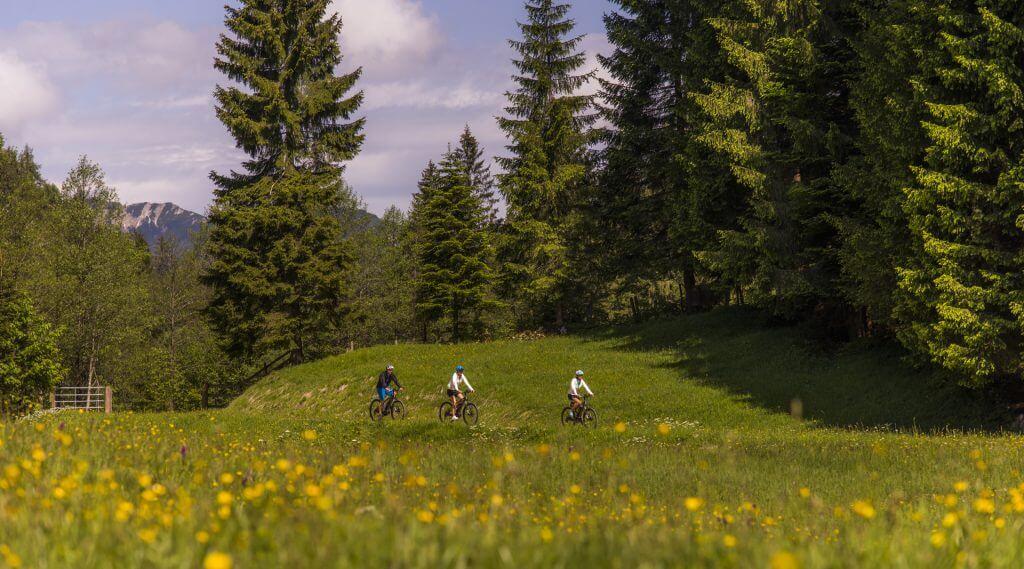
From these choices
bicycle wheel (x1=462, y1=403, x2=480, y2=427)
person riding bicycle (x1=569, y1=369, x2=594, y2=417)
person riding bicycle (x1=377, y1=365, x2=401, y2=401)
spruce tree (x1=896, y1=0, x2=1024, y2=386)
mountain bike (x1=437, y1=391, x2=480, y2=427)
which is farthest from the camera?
person riding bicycle (x1=377, y1=365, x2=401, y2=401)

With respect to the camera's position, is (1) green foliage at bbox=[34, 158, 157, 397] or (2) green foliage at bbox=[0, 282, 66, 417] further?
(1) green foliage at bbox=[34, 158, 157, 397]

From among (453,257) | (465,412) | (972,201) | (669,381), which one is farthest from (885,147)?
(453,257)

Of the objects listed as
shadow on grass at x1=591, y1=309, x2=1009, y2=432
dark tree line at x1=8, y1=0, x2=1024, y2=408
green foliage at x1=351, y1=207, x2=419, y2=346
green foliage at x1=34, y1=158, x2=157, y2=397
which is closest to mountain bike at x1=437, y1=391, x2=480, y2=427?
shadow on grass at x1=591, y1=309, x2=1009, y2=432

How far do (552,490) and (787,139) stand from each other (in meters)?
26.4

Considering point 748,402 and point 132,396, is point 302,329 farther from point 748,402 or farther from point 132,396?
point 132,396

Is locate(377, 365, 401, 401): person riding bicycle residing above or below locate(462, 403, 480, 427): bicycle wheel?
above

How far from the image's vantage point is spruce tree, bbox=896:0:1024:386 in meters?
16.8

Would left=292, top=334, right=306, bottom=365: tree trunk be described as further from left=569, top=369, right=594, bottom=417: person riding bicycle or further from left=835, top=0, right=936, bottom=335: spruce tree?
left=835, top=0, right=936, bottom=335: spruce tree

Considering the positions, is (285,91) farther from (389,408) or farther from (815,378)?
(815,378)

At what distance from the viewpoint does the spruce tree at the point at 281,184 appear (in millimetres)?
34812

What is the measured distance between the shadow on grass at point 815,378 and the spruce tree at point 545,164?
28.3ft

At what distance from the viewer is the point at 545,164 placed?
4078 cm

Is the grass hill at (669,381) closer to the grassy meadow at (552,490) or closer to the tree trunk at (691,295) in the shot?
the grassy meadow at (552,490)

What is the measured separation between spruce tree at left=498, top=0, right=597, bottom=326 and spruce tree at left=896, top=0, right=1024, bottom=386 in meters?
22.4
